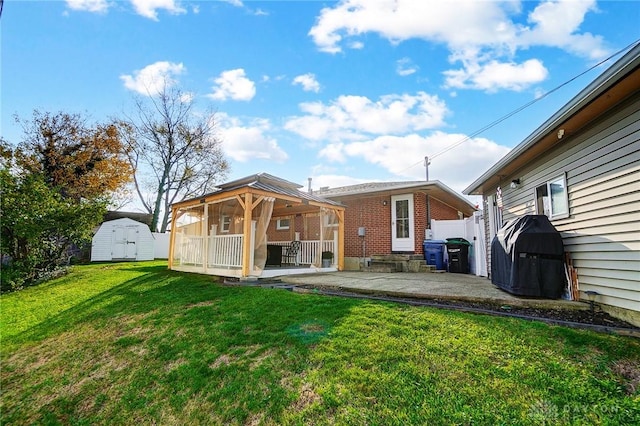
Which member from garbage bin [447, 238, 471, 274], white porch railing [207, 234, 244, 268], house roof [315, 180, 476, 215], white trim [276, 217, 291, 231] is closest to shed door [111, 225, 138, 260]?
white trim [276, 217, 291, 231]

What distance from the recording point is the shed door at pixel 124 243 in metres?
18.4

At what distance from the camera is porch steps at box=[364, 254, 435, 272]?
32.6 feet

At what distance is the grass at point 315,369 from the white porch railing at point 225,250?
105 inches

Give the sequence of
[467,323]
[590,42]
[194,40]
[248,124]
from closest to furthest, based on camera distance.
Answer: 1. [467,323]
2. [590,42]
3. [194,40]
4. [248,124]

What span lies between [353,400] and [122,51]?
11.8 meters

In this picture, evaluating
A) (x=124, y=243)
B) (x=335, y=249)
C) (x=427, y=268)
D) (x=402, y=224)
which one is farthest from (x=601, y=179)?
(x=124, y=243)

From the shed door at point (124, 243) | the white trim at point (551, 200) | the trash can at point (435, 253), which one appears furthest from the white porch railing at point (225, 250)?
the shed door at point (124, 243)

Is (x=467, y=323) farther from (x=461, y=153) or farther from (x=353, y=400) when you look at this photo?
(x=461, y=153)

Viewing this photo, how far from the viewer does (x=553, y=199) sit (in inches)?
215

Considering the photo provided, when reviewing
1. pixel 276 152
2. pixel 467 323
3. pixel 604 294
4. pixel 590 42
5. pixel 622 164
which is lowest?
pixel 467 323

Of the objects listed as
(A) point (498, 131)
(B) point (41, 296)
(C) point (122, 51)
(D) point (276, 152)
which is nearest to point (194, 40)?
(C) point (122, 51)

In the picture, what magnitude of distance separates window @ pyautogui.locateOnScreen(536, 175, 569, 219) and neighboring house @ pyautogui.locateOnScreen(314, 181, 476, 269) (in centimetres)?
439

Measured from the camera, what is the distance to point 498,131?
12.8 metres

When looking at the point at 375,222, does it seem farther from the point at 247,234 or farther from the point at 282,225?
the point at 247,234
